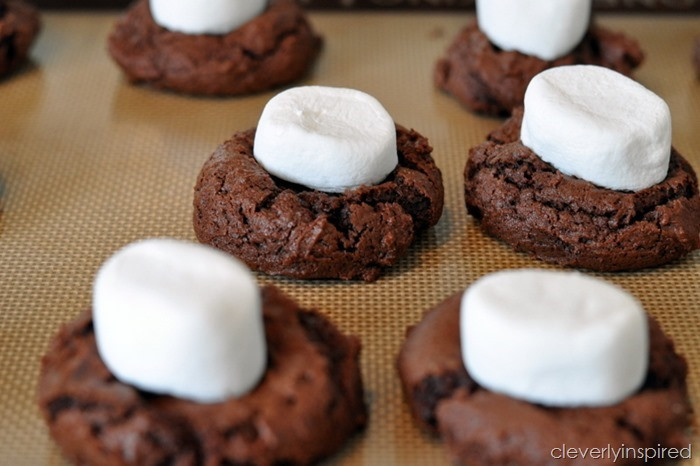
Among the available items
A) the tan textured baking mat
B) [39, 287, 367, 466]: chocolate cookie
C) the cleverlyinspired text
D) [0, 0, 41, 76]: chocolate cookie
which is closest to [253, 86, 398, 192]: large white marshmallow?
the tan textured baking mat

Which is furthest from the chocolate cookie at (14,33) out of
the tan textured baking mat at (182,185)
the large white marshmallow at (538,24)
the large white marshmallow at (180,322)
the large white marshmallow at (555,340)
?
the large white marshmallow at (555,340)

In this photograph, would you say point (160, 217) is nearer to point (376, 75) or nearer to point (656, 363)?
point (376, 75)

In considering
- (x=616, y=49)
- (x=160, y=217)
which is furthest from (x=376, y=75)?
(x=160, y=217)

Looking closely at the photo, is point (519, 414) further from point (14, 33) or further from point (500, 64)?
point (14, 33)

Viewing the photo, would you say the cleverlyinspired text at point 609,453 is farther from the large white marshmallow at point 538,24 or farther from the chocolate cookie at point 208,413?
the large white marshmallow at point 538,24

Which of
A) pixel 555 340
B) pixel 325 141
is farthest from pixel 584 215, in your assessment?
pixel 555 340

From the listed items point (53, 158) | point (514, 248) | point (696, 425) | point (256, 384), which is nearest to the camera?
point (256, 384)
